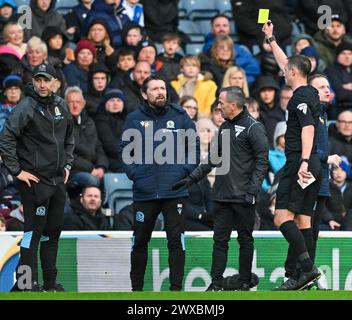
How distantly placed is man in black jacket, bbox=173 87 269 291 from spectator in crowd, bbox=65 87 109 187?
10.9ft

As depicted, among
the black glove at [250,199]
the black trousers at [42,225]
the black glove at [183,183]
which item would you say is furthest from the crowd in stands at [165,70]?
the black glove at [250,199]

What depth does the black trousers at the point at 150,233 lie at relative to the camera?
41.7 feet

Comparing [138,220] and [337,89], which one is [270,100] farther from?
[138,220]

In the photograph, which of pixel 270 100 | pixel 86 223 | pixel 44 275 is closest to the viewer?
pixel 44 275

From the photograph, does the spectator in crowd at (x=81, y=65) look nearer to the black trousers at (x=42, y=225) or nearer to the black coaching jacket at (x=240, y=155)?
the black trousers at (x=42, y=225)

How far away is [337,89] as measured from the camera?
1780 cm

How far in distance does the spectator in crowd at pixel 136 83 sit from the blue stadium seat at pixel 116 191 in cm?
125

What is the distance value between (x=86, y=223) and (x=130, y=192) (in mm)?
1219

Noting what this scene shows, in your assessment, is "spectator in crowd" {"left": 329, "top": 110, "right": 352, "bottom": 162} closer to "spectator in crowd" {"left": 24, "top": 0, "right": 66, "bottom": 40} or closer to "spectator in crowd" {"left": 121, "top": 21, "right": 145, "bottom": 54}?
"spectator in crowd" {"left": 121, "top": 21, "right": 145, "bottom": 54}

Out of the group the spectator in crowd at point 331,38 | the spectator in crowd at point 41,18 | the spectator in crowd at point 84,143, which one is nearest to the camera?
the spectator in crowd at point 84,143

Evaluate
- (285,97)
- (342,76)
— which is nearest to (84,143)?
(285,97)

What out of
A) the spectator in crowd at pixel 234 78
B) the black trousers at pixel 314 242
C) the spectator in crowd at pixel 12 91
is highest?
the spectator in crowd at pixel 234 78

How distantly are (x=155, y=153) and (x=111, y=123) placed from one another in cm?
356
